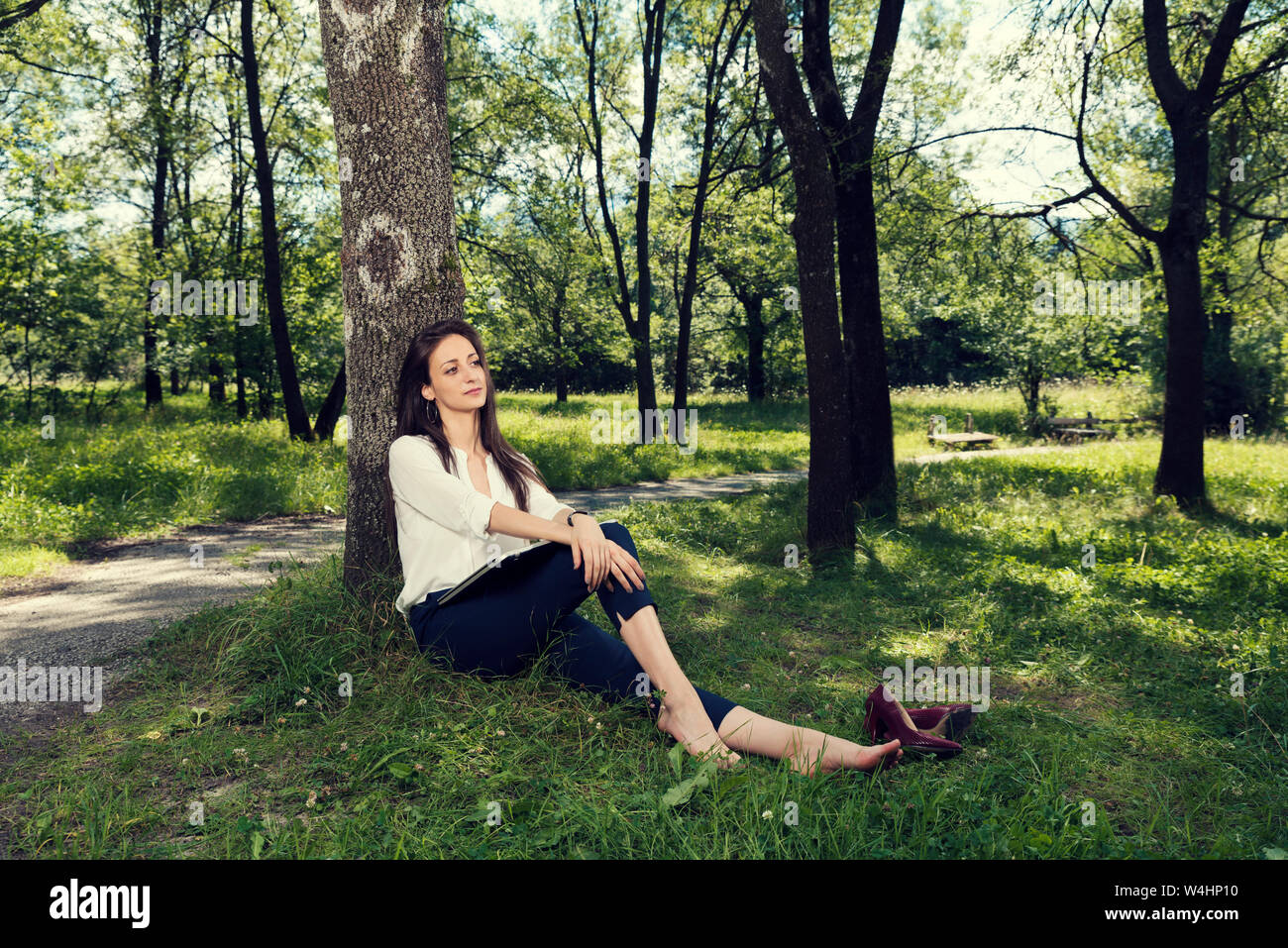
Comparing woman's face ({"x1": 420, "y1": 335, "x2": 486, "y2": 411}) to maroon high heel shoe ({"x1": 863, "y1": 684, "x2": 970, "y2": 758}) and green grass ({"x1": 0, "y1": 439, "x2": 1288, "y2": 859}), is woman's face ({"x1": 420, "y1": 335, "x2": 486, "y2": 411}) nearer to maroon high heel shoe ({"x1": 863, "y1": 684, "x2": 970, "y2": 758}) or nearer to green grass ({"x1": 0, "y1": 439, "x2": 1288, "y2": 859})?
green grass ({"x1": 0, "y1": 439, "x2": 1288, "y2": 859})

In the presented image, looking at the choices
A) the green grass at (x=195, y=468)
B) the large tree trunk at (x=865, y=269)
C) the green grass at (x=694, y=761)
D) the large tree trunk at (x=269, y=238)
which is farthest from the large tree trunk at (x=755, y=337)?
the green grass at (x=694, y=761)

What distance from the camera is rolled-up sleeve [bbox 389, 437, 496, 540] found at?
3396 mm

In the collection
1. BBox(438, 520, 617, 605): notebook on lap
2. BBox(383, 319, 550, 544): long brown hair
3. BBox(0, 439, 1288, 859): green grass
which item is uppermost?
BBox(383, 319, 550, 544): long brown hair

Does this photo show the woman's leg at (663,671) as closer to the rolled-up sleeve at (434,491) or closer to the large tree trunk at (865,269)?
the rolled-up sleeve at (434,491)

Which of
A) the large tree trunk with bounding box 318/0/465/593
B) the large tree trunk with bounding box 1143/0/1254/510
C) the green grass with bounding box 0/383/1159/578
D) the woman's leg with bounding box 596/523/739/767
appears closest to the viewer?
the woman's leg with bounding box 596/523/739/767

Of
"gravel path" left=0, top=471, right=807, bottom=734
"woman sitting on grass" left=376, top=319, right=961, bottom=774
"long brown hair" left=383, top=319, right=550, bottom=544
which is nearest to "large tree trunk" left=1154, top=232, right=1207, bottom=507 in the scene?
"woman sitting on grass" left=376, top=319, right=961, bottom=774

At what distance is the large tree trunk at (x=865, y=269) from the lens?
884 centimetres

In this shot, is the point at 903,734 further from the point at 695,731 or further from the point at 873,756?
the point at 695,731

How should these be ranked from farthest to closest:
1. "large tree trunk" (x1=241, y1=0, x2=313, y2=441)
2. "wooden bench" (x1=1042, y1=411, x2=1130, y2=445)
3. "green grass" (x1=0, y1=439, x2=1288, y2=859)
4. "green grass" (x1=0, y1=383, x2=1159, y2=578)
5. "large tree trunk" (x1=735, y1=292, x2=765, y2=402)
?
"large tree trunk" (x1=735, y1=292, x2=765, y2=402) → "wooden bench" (x1=1042, y1=411, x2=1130, y2=445) → "large tree trunk" (x1=241, y1=0, x2=313, y2=441) → "green grass" (x1=0, y1=383, x2=1159, y2=578) → "green grass" (x1=0, y1=439, x2=1288, y2=859)

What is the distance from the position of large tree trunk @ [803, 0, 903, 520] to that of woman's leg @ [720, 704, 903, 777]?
6.38 metres
